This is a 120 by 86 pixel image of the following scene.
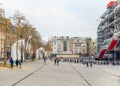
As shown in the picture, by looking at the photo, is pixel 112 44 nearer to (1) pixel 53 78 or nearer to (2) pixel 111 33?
(2) pixel 111 33

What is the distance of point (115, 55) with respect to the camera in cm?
12750

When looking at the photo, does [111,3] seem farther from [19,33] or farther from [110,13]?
[19,33]

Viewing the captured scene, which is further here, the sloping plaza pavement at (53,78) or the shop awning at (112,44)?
the shop awning at (112,44)

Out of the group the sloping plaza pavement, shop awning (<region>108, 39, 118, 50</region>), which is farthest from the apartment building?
the sloping plaza pavement

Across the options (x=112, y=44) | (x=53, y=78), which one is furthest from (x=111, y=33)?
(x=53, y=78)

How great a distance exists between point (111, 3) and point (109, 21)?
30.6ft

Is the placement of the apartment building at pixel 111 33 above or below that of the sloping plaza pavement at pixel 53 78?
above

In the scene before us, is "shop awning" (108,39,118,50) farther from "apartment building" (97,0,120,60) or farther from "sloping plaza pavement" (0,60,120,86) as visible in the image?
"sloping plaza pavement" (0,60,120,86)

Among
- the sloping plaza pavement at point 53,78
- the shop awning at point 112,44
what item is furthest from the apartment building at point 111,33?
the sloping plaza pavement at point 53,78

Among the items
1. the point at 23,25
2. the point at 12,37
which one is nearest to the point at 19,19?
the point at 23,25

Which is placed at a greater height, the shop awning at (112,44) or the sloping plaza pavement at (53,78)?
the shop awning at (112,44)

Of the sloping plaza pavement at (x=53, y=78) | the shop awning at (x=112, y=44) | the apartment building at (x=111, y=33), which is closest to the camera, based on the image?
the sloping plaza pavement at (x=53, y=78)

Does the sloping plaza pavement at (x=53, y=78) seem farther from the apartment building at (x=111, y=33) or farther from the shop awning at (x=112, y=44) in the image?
the shop awning at (x=112, y=44)

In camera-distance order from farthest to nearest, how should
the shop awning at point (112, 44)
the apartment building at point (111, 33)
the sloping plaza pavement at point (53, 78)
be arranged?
the apartment building at point (111, 33)
the shop awning at point (112, 44)
the sloping plaza pavement at point (53, 78)
